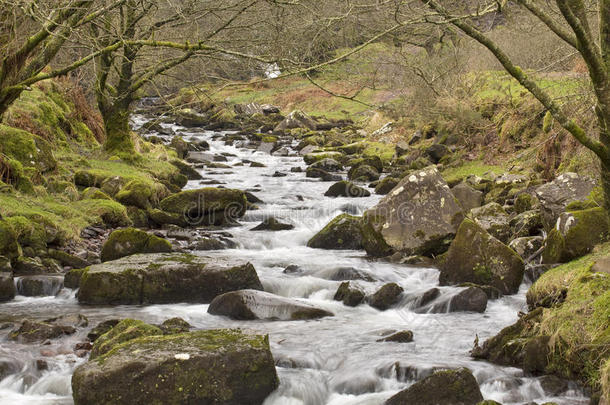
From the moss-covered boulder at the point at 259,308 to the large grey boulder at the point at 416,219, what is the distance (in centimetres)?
357

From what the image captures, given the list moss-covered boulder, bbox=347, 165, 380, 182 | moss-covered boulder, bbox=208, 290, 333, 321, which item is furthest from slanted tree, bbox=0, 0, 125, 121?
moss-covered boulder, bbox=347, 165, 380, 182

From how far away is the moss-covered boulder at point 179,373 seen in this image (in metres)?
5.42

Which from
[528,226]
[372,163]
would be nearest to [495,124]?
[372,163]

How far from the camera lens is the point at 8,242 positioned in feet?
31.7

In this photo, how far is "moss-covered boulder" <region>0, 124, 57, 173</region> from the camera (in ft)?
42.0

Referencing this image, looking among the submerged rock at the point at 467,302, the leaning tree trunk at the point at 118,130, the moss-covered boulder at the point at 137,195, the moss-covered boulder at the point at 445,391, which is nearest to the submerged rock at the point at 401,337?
the submerged rock at the point at 467,302

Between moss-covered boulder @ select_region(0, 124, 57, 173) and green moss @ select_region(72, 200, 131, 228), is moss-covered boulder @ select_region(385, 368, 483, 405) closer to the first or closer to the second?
green moss @ select_region(72, 200, 131, 228)

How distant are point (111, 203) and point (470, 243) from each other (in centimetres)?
798

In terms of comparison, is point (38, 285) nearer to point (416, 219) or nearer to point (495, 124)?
point (416, 219)

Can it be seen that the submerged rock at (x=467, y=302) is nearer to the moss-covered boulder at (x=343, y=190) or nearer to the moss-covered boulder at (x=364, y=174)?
the moss-covered boulder at (x=343, y=190)

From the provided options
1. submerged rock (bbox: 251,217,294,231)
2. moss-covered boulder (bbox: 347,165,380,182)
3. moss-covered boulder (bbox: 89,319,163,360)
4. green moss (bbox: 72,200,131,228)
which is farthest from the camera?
moss-covered boulder (bbox: 347,165,380,182)

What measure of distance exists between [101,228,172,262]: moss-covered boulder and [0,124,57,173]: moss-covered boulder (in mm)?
3669

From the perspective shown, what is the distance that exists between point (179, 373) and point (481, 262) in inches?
215

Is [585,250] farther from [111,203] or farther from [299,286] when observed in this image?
[111,203]
